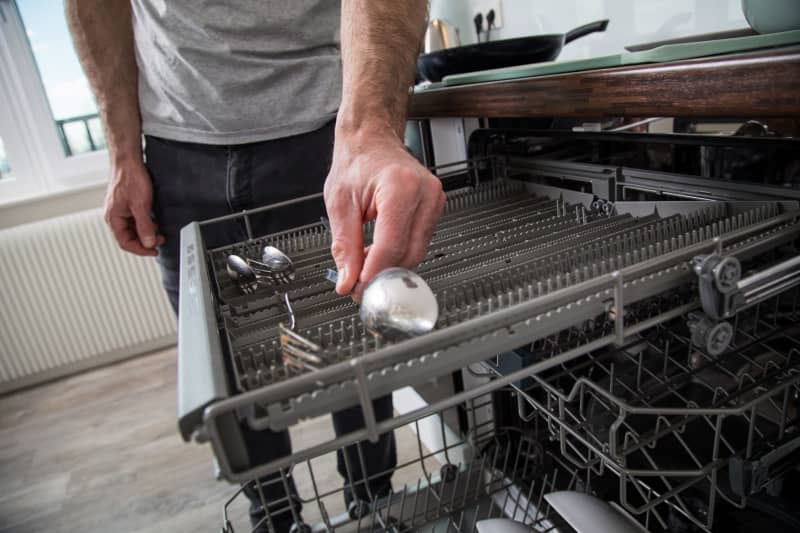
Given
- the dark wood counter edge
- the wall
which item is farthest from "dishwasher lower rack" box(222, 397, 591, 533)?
the wall

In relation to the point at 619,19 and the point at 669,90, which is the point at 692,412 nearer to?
the point at 669,90

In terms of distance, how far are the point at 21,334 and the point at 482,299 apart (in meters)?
A: 2.35

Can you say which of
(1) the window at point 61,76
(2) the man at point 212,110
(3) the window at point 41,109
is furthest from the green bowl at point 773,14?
(3) the window at point 41,109

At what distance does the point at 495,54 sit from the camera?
854mm

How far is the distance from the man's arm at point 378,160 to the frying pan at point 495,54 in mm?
186

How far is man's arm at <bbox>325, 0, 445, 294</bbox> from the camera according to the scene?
42cm

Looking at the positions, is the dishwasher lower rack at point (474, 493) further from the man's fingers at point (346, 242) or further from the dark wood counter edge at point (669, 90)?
the dark wood counter edge at point (669, 90)

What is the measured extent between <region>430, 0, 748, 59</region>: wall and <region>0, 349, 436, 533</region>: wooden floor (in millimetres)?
1117

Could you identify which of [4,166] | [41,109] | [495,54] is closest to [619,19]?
[495,54]

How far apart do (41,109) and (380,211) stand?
248cm

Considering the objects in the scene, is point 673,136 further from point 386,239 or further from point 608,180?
point 386,239

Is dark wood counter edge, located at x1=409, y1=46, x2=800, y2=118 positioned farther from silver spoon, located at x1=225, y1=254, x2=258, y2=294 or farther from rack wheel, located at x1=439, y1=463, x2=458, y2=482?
rack wheel, located at x1=439, y1=463, x2=458, y2=482

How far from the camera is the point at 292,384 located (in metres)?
0.26

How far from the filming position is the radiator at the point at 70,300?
6.82 feet
